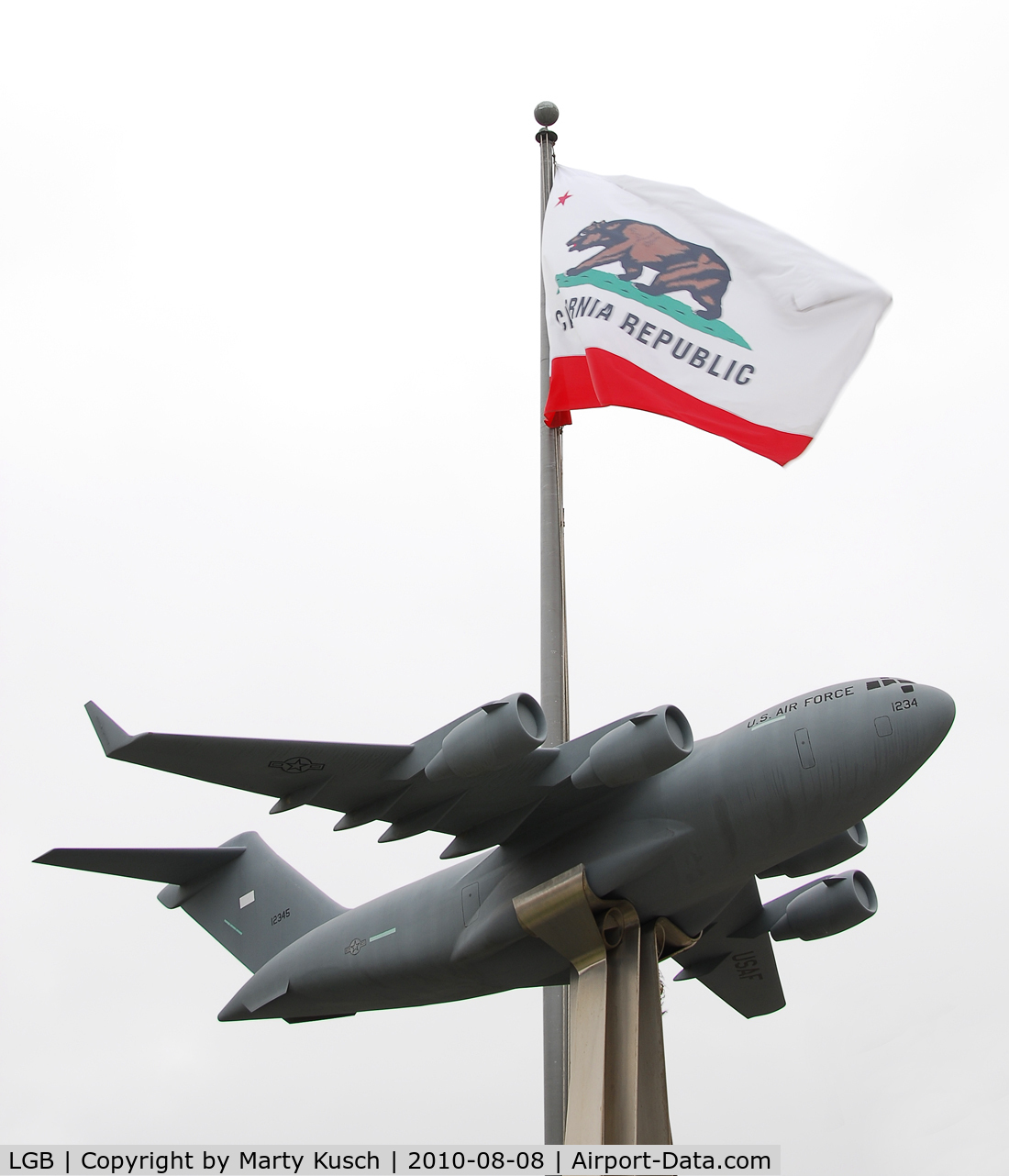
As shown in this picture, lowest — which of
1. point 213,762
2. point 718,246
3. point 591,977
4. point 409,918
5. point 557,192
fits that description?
point 591,977

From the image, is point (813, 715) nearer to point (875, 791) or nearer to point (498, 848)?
point (875, 791)

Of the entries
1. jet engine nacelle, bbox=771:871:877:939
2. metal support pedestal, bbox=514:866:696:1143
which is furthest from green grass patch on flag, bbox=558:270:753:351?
jet engine nacelle, bbox=771:871:877:939

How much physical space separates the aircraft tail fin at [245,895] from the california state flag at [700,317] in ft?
20.8

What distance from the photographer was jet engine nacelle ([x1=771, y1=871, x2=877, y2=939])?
463 inches

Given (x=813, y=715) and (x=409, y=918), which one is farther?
(x=409, y=918)

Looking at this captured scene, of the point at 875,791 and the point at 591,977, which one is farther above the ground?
the point at 875,791

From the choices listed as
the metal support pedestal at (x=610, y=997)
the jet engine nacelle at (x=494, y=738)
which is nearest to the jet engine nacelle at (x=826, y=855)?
the metal support pedestal at (x=610, y=997)

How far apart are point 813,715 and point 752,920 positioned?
3.92 m

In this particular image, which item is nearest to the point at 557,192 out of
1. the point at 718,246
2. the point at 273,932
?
the point at 718,246

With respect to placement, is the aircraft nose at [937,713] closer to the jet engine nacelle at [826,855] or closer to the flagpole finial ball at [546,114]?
the jet engine nacelle at [826,855]

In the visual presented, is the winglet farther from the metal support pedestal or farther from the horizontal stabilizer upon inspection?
the metal support pedestal

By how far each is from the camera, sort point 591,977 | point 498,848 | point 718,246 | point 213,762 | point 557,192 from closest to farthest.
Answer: point 213,762 < point 591,977 < point 498,848 < point 718,246 < point 557,192

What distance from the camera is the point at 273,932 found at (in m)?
13.8

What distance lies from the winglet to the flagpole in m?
4.31
